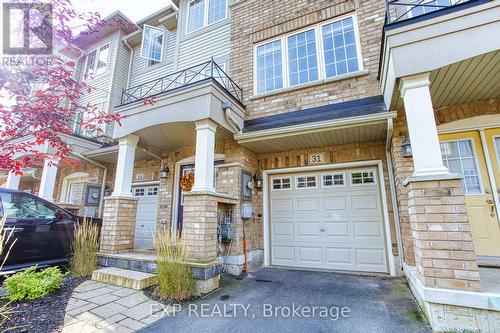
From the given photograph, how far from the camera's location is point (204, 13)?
25.6 feet

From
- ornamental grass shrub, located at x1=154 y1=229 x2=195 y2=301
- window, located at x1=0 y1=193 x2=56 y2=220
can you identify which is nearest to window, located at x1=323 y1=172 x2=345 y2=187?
ornamental grass shrub, located at x1=154 y1=229 x2=195 y2=301

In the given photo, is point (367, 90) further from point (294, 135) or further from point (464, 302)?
point (464, 302)

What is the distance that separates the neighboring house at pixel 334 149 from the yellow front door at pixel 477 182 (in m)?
0.02

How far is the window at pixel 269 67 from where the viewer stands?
19.2 ft

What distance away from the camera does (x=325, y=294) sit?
3.73 metres

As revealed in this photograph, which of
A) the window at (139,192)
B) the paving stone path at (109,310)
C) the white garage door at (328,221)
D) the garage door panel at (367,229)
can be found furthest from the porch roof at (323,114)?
the window at (139,192)

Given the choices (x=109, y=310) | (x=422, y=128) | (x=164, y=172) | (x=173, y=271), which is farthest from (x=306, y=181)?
(x=109, y=310)

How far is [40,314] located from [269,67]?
6023mm

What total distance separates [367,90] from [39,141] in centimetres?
536

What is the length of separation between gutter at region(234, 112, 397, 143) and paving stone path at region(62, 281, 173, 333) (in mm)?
3340

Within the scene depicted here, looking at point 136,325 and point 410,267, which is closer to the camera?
point 136,325

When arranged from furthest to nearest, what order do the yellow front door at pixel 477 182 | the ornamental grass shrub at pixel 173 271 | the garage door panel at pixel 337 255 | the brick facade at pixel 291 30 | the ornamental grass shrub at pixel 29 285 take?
the garage door panel at pixel 337 255, the brick facade at pixel 291 30, the yellow front door at pixel 477 182, the ornamental grass shrub at pixel 173 271, the ornamental grass shrub at pixel 29 285

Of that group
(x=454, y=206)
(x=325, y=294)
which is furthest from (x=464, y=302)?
(x=325, y=294)

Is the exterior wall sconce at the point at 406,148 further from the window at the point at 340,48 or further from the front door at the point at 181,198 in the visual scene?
the front door at the point at 181,198
